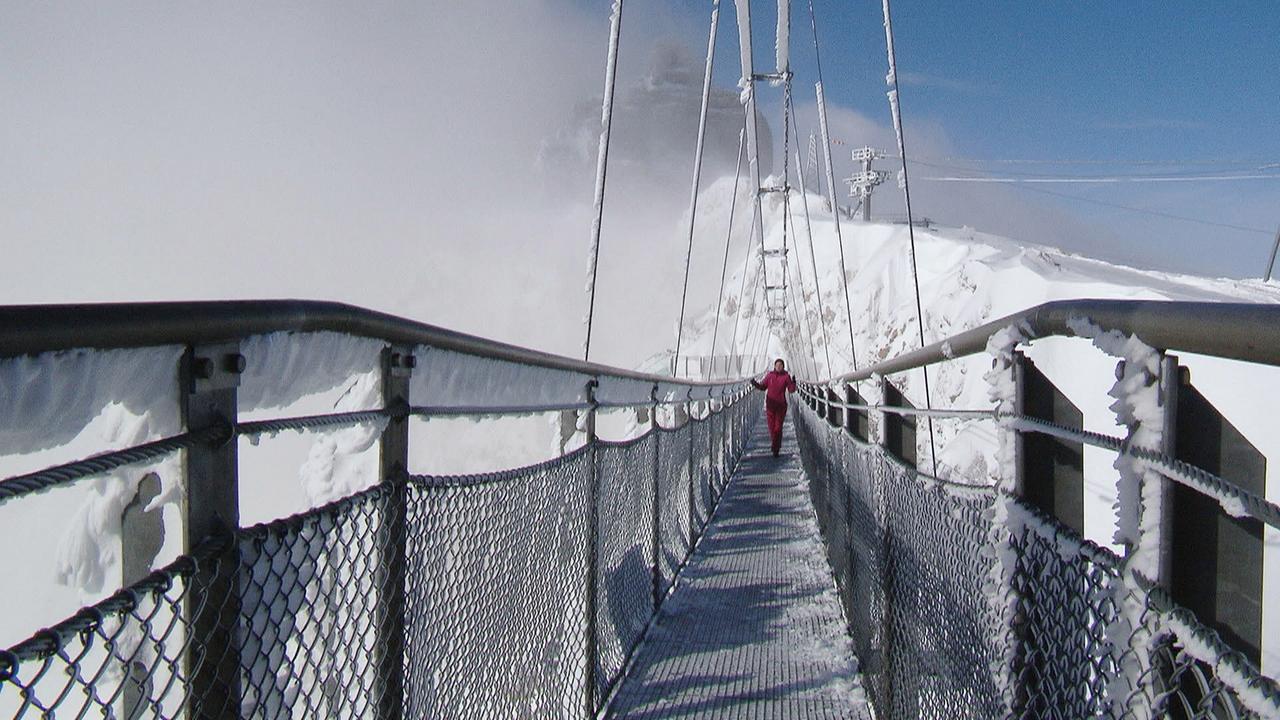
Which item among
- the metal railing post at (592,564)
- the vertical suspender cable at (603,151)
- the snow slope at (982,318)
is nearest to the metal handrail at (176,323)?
the snow slope at (982,318)

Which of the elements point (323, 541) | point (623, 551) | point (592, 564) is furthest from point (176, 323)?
point (623, 551)

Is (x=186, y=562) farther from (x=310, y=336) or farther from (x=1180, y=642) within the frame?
(x=1180, y=642)

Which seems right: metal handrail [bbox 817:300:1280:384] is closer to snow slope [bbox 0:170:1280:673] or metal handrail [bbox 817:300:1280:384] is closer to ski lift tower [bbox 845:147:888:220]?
snow slope [bbox 0:170:1280:673]

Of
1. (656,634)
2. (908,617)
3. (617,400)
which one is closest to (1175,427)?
(908,617)

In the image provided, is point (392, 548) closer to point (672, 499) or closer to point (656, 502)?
point (656, 502)

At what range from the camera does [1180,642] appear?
102 centimetres

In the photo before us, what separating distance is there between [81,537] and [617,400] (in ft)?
9.24

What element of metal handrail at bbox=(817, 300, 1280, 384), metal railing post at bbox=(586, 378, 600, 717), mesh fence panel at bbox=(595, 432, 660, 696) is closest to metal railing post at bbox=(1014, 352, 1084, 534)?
metal handrail at bbox=(817, 300, 1280, 384)

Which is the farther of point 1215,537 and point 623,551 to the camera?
point 623,551

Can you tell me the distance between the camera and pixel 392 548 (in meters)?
1.70

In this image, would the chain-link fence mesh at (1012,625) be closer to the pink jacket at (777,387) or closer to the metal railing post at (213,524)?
the metal railing post at (213,524)

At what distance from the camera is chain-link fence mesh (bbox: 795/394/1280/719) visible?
108cm

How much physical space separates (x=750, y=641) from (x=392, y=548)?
9.51ft

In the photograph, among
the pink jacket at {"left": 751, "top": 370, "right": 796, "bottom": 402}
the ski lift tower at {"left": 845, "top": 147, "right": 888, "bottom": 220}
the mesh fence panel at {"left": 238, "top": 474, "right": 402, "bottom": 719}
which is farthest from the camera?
the ski lift tower at {"left": 845, "top": 147, "right": 888, "bottom": 220}
